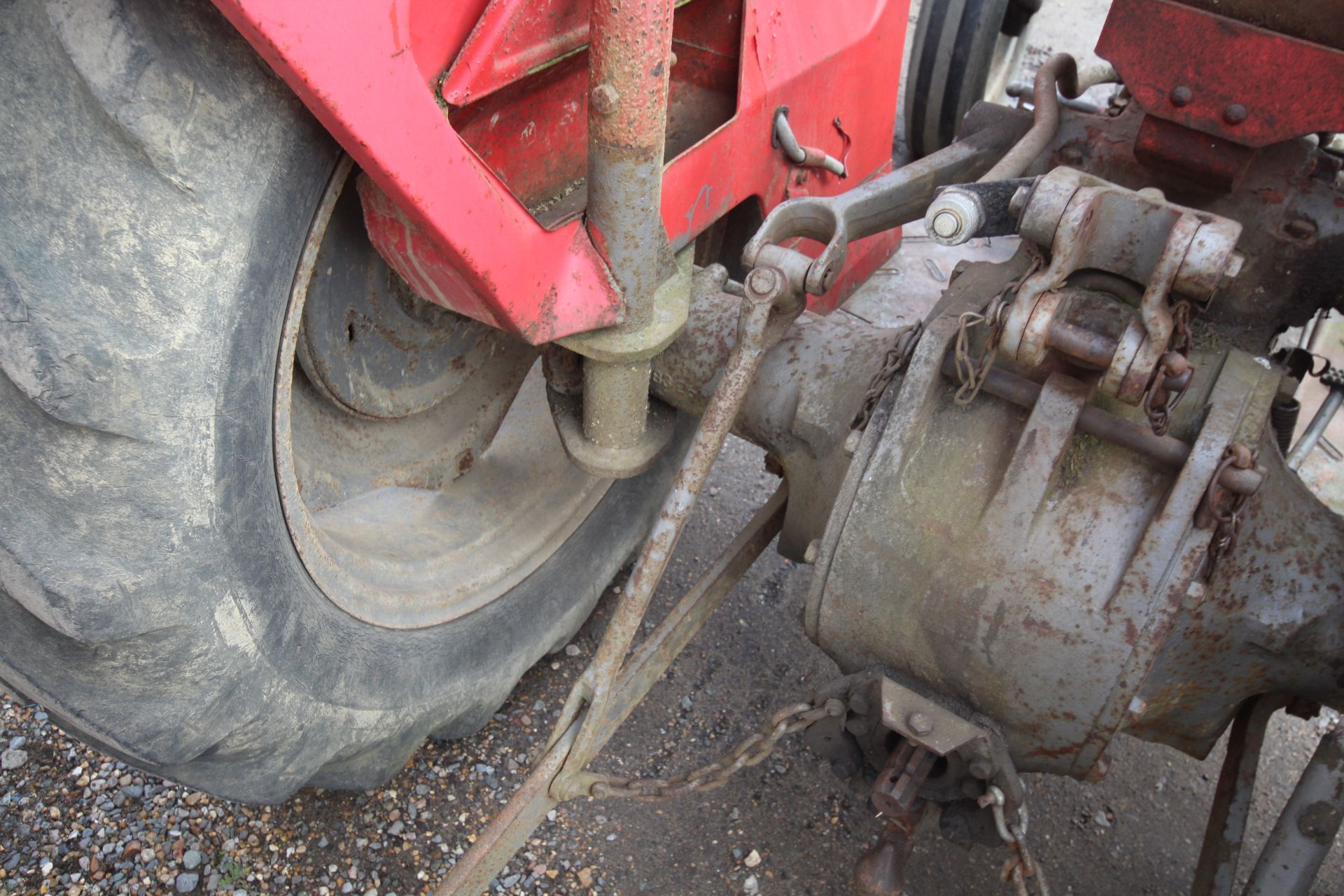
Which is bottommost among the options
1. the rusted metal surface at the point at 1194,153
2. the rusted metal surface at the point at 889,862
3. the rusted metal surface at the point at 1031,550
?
the rusted metal surface at the point at 889,862

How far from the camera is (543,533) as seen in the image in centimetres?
192

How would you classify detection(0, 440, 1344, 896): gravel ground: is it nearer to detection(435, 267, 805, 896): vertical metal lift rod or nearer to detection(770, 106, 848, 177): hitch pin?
detection(435, 267, 805, 896): vertical metal lift rod

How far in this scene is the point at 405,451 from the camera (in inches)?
71.2

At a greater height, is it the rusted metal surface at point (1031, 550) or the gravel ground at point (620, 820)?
the rusted metal surface at point (1031, 550)

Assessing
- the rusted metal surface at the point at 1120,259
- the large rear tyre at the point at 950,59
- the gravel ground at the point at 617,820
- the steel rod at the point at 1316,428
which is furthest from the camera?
the large rear tyre at the point at 950,59

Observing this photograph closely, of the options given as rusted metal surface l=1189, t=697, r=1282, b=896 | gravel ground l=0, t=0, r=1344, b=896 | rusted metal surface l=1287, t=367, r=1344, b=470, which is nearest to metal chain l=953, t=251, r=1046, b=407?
rusted metal surface l=1189, t=697, r=1282, b=896

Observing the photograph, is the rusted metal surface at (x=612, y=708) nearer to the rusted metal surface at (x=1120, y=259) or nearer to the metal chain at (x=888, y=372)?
the metal chain at (x=888, y=372)

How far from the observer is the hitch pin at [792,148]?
1.87m

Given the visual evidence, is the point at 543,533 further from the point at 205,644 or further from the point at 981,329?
the point at 981,329

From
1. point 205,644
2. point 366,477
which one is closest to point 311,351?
point 366,477

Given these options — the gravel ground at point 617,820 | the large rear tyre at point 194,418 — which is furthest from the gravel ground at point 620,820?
the large rear tyre at point 194,418

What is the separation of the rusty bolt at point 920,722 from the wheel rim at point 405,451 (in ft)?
2.57

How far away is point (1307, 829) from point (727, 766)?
78 centimetres

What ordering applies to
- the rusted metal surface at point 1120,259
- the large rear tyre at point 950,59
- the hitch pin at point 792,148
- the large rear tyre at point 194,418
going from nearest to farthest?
the large rear tyre at point 194,418, the rusted metal surface at point 1120,259, the hitch pin at point 792,148, the large rear tyre at point 950,59
